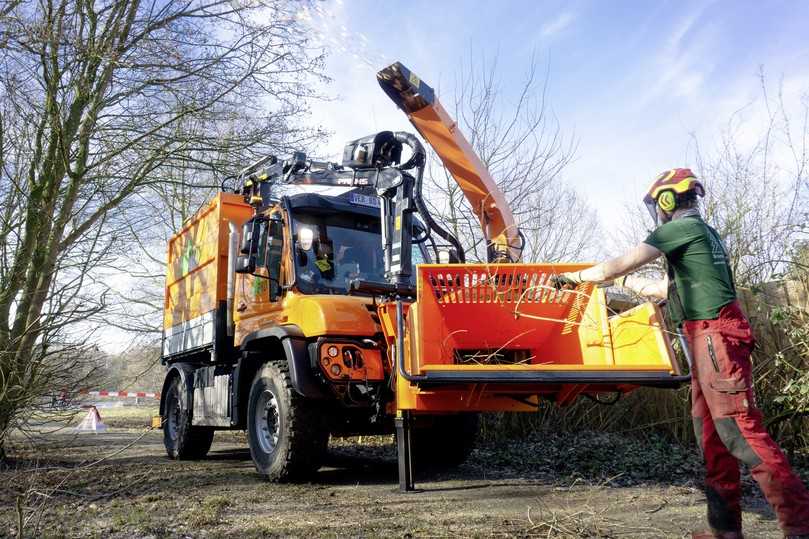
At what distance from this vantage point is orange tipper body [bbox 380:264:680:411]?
4281 mm

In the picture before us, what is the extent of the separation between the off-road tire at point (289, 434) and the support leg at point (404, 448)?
791 mm

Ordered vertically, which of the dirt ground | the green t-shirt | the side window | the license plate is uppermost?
the license plate

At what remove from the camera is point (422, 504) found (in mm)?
4617

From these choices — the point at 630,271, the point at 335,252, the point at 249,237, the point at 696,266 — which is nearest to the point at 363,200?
the point at 335,252

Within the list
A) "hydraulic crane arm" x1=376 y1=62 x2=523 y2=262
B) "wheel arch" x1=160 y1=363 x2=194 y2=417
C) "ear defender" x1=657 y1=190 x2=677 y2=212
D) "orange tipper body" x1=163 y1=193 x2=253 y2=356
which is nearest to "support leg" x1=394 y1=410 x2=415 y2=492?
"hydraulic crane arm" x1=376 y1=62 x2=523 y2=262

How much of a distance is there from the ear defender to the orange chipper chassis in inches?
40.0

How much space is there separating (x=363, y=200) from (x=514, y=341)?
2.19 meters

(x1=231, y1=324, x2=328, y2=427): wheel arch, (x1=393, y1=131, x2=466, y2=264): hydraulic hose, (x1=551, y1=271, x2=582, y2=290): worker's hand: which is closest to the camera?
(x1=551, y1=271, x2=582, y2=290): worker's hand

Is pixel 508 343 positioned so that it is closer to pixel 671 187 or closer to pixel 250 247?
pixel 671 187

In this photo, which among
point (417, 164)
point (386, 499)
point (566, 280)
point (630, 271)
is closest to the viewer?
point (630, 271)

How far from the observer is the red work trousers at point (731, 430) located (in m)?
2.91

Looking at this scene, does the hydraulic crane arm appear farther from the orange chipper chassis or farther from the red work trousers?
the red work trousers

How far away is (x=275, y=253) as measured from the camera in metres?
6.04

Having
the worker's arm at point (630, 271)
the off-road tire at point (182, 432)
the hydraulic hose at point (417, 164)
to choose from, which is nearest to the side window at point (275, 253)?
the hydraulic hose at point (417, 164)
